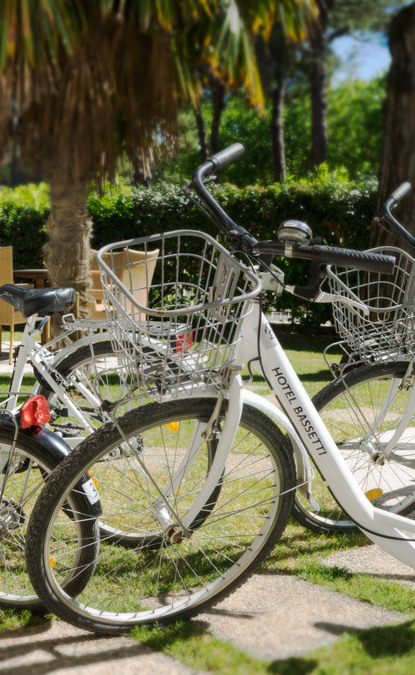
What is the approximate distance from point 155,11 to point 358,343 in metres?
1.88

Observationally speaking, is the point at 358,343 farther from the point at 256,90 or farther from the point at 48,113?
the point at 48,113

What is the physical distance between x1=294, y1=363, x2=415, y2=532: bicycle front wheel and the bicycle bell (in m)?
0.94

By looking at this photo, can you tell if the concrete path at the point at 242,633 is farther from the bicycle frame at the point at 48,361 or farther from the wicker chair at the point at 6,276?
the wicker chair at the point at 6,276

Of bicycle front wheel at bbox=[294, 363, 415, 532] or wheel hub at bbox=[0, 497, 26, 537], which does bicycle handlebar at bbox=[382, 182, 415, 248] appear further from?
wheel hub at bbox=[0, 497, 26, 537]

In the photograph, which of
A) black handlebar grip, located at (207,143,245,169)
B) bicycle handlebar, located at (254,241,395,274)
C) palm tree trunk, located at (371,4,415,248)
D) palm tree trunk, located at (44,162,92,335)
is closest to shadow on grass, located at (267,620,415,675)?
bicycle handlebar, located at (254,241,395,274)

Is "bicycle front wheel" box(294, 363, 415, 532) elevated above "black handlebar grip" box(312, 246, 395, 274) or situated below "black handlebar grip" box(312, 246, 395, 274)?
below

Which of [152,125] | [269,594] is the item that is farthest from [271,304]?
[152,125]

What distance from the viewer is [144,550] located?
3037mm

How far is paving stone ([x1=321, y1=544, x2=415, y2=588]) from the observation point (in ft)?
9.52

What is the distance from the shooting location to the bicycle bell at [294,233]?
2.26 m

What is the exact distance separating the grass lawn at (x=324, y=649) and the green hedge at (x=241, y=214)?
269 inches

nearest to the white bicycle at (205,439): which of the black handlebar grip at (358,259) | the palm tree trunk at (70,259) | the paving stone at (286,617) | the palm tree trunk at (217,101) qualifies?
the black handlebar grip at (358,259)

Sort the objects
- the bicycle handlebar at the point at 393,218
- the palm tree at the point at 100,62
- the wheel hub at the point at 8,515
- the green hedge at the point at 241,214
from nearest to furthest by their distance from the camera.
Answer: the palm tree at the point at 100,62 → the wheel hub at the point at 8,515 → the bicycle handlebar at the point at 393,218 → the green hedge at the point at 241,214

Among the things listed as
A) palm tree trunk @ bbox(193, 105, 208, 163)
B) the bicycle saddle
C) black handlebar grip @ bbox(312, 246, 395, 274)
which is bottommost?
the bicycle saddle
